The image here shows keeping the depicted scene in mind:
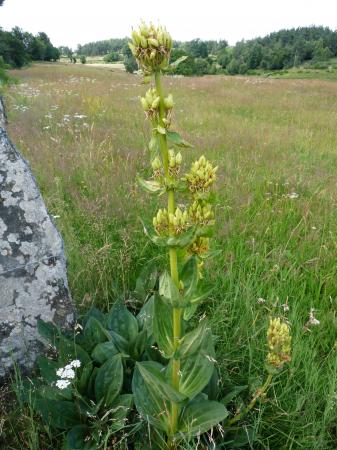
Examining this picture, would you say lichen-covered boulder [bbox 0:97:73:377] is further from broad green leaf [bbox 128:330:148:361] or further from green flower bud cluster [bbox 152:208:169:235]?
green flower bud cluster [bbox 152:208:169:235]

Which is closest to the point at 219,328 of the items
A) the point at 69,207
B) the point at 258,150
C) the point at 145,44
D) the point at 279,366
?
the point at 279,366

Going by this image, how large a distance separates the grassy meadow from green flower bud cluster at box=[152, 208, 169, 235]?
1.11m

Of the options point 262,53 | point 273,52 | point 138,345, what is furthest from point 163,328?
point 262,53

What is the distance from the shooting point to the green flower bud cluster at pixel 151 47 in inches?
52.9

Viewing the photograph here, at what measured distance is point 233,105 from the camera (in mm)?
12953

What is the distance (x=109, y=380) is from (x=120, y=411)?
7.4 inches

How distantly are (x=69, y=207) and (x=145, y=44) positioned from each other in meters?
3.24

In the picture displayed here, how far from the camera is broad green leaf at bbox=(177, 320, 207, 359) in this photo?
172 cm

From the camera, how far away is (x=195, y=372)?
2.01 meters

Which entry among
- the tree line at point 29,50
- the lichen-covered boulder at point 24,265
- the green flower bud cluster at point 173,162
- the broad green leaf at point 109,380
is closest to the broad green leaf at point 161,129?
the green flower bud cluster at point 173,162

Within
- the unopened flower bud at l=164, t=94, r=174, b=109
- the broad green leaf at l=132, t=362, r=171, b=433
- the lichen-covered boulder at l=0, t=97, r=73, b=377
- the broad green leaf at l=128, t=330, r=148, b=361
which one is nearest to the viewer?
the unopened flower bud at l=164, t=94, r=174, b=109

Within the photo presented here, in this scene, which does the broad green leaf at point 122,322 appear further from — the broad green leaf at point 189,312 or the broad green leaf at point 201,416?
the broad green leaf at point 189,312

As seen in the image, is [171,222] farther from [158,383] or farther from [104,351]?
[104,351]

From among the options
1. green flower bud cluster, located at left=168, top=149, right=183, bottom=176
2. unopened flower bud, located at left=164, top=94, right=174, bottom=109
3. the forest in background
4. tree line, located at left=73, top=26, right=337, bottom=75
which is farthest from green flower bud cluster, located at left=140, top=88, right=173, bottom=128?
tree line, located at left=73, top=26, right=337, bottom=75
